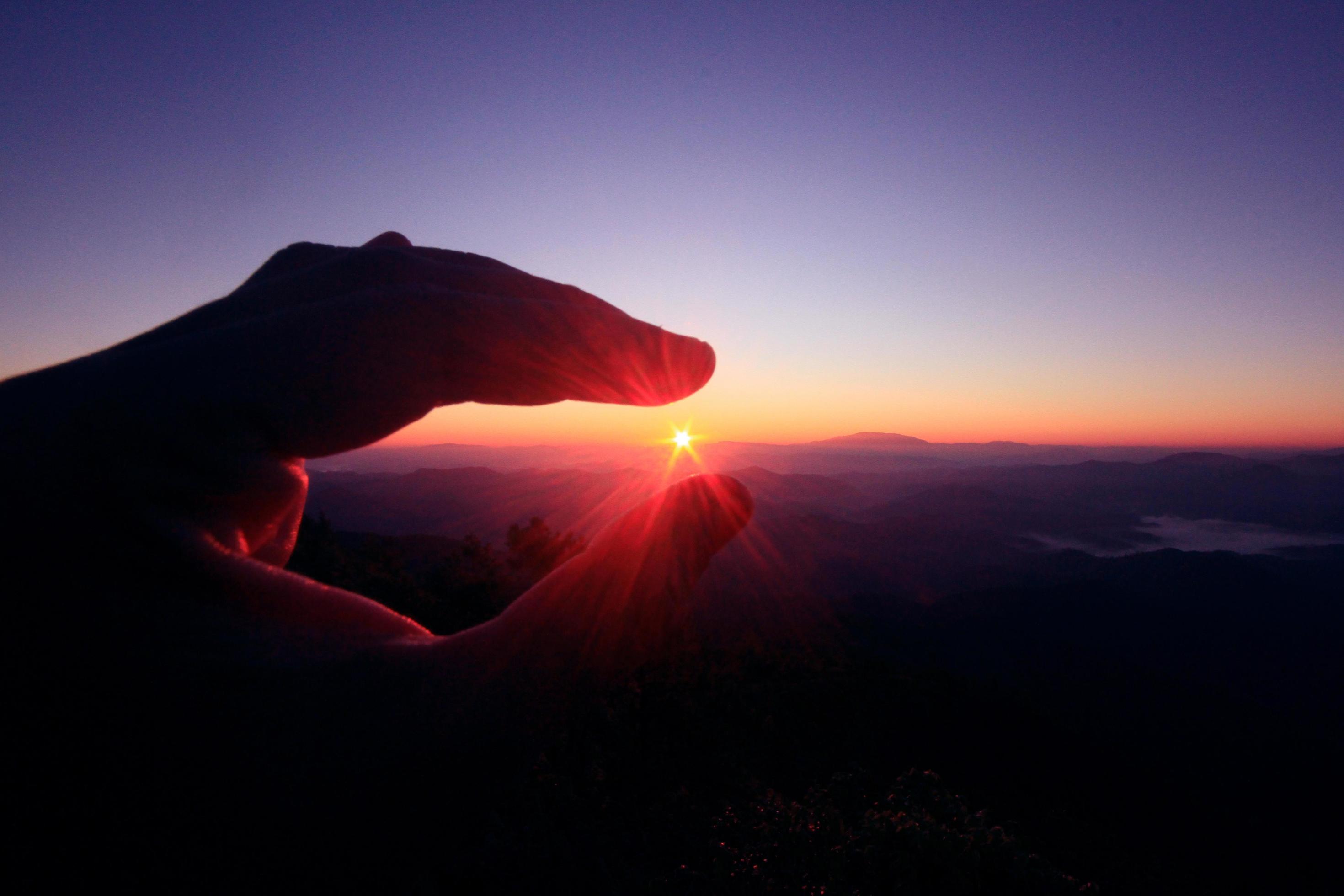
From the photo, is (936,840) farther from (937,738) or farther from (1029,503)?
(1029,503)

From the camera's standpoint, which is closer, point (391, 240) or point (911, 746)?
point (391, 240)

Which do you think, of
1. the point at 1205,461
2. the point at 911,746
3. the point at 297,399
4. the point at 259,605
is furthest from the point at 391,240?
the point at 1205,461

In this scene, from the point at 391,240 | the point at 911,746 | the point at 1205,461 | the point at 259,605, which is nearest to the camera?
the point at 259,605

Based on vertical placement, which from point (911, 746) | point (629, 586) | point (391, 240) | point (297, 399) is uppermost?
point (391, 240)

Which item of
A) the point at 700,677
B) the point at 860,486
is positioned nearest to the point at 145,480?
the point at 700,677

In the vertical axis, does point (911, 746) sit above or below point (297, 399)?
below

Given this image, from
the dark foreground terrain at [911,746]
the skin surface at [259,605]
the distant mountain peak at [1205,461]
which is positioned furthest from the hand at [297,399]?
the distant mountain peak at [1205,461]

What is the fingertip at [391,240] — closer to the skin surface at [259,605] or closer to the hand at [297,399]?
the hand at [297,399]

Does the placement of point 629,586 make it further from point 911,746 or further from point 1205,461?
point 1205,461

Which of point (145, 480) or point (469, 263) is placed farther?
point (469, 263)
